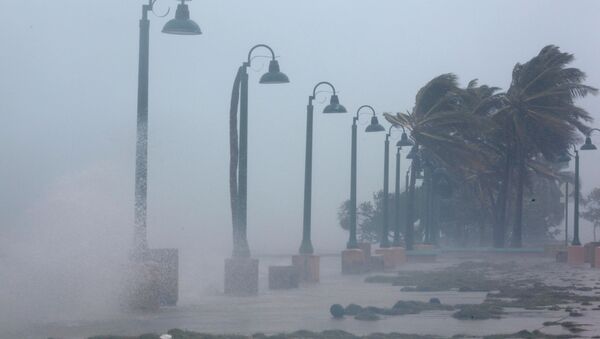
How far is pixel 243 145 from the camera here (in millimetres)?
25516

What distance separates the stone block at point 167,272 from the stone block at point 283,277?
6.56 metres

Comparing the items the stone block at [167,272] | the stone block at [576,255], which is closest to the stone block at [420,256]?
the stone block at [576,255]

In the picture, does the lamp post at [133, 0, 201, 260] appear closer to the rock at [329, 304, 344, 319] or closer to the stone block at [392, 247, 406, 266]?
the rock at [329, 304, 344, 319]

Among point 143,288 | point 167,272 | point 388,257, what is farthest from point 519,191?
point 143,288

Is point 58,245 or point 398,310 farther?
point 58,245

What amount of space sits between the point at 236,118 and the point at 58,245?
18.2ft

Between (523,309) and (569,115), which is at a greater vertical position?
(569,115)

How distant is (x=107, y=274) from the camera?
1980 cm

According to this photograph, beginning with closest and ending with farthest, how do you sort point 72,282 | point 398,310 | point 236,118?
point 398,310 < point 72,282 < point 236,118

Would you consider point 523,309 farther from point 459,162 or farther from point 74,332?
point 459,162

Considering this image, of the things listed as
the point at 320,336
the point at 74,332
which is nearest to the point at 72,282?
the point at 74,332

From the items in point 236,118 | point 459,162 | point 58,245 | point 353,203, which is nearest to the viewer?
point 58,245

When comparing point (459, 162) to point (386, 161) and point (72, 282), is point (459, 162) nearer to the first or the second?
point (386, 161)

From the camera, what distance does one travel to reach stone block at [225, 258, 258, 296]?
77.6 ft
